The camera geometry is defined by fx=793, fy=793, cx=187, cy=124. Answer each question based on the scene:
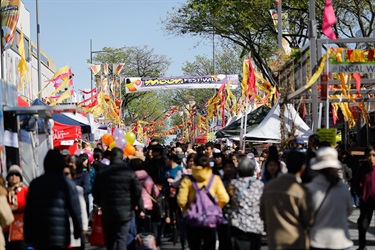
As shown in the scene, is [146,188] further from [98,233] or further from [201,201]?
[201,201]

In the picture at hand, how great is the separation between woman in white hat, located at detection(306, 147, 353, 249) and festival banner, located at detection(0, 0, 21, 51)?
9370 millimetres

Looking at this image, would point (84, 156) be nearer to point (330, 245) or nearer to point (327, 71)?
point (327, 71)

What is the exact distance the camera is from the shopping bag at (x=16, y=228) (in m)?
9.98

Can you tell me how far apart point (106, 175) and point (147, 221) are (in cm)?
259

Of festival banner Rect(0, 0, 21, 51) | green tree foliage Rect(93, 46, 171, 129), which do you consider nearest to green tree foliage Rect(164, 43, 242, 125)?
green tree foliage Rect(93, 46, 171, 129)

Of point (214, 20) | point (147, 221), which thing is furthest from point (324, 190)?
point (214, 20)

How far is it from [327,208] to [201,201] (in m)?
2.46

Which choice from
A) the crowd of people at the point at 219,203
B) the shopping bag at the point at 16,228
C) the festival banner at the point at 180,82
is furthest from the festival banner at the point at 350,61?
the festival banner at the point at 180,82

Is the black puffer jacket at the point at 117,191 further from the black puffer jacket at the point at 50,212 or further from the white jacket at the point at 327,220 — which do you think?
the white jacket at the point at 327,220

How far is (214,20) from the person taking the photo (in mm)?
35281

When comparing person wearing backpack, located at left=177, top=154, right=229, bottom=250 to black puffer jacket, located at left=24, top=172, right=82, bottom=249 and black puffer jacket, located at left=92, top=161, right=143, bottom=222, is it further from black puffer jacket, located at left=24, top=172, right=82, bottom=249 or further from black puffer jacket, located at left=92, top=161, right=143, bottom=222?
black puffer jacket, located at left=24, top=172, right=82, bottom=249

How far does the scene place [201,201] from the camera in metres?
9.88

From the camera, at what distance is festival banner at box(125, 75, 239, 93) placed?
45.9 metres

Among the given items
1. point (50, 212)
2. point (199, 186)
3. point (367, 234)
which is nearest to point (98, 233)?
point (199, 186)
